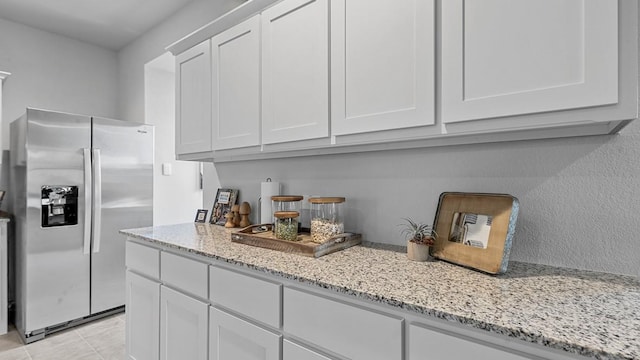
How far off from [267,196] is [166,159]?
215 cm

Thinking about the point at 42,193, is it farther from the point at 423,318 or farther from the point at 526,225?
the point at 526,225

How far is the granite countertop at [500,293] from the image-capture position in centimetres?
70

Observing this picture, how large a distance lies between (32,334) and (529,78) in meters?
3.66

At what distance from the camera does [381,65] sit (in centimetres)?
131

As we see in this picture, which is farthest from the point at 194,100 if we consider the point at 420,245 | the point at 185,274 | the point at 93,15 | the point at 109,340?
the point at 109,340

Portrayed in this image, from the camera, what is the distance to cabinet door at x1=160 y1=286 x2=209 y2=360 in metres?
1.53

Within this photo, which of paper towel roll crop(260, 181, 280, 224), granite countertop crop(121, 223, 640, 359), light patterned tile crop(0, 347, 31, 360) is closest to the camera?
granite countertop crop(121, 223, 640, 359)

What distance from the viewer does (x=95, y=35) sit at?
348cm

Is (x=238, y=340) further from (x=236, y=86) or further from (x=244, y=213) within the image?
(x=236, y=86)

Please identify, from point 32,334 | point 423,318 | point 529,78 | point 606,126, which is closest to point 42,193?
point 32,334

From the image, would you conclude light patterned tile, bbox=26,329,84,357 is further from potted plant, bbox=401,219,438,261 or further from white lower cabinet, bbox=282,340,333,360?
potted plant, bbox=401,219,438,261

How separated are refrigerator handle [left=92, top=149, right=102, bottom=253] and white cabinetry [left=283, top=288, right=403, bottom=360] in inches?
96.0

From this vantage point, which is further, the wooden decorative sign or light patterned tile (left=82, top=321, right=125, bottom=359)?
light patterned tile (left=82, top=321, right=125, bottom=359)

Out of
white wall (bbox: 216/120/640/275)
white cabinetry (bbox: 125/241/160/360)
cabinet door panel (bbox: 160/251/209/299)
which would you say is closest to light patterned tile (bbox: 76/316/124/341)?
white cabinetry (bbox: 125/241/160/360)
